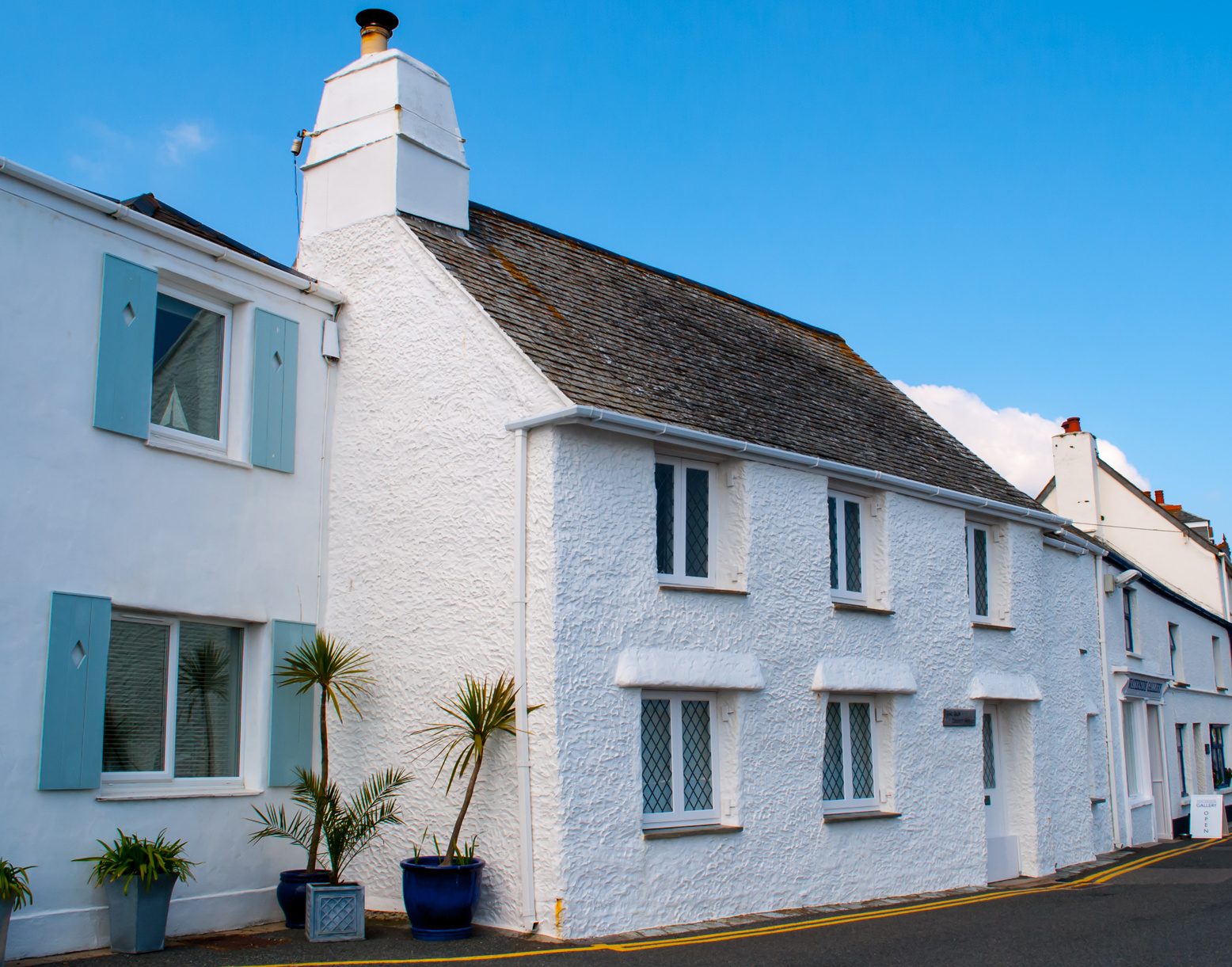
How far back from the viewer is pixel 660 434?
427 inches

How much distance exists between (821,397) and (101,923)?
33.5 ft

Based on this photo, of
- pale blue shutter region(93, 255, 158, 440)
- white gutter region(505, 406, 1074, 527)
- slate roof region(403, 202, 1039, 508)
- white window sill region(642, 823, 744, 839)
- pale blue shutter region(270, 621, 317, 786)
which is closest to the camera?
pale blue shutter region(93, 255, 158, 440)

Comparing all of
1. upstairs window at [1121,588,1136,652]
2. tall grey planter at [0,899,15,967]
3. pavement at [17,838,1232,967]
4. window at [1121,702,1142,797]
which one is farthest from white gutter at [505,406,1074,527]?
window at [1121,702,1142,797]

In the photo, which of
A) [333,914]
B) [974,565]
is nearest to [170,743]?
[333,914]

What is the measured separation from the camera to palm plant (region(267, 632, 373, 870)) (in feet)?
33.5

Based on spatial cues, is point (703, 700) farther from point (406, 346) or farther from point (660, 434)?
point (406, 346)

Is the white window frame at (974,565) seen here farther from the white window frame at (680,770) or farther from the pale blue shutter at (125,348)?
the pale blue shutter at (125,348)

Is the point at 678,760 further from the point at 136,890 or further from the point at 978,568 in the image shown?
the point at 978,568

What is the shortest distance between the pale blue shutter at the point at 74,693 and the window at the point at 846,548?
7586mm

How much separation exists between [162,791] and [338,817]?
157cm

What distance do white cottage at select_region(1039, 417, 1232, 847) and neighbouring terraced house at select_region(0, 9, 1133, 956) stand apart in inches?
305

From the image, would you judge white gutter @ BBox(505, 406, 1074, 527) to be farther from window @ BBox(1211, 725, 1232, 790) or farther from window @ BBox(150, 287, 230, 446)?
window @ BBox(1211, 725, 1232, 790)

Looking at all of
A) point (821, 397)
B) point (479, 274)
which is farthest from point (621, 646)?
point (821, 397)

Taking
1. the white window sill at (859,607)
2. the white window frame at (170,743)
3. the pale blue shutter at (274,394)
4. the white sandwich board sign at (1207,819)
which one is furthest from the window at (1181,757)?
the white window frame at (170,743)
